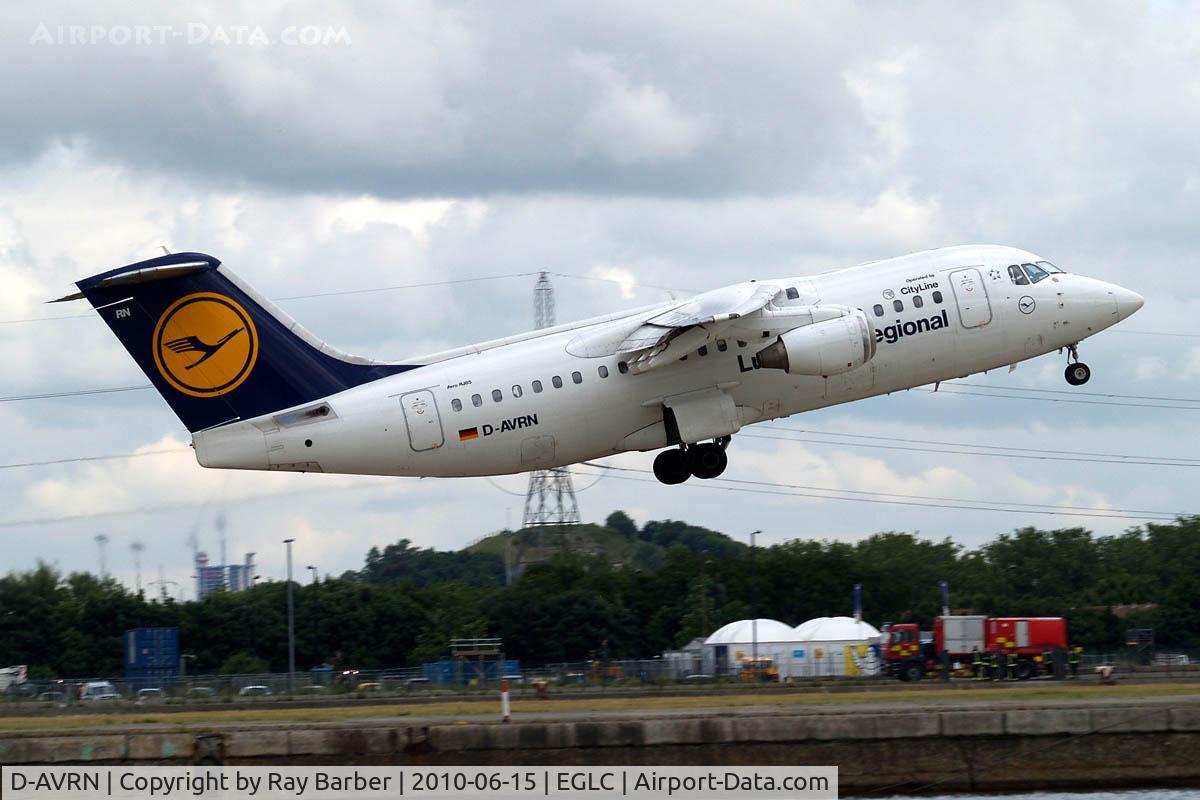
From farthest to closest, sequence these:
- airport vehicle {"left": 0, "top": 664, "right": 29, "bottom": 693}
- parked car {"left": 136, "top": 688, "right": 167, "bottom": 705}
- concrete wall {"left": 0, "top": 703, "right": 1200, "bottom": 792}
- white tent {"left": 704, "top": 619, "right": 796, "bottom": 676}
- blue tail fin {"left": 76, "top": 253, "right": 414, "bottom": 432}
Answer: white tent {"left": 704, "top": 619, "right": 796, "bottom": 676}
airport vehicle {"left": 0, "top": 664, "right": 29, "bottom": 693}
parked car {"left": 136, "top": 688, "right": 167, "bottom": 705}
blue tail fin {"left": 76, "top": 253, "right": 414, "bottom": 432}
concrete wall {"left": 0, "top": 703, "right": 1200, "bottom": 792}

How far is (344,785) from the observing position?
81.9 feet

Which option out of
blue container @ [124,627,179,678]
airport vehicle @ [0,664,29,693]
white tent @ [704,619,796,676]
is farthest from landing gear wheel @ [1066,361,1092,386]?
blue container @ [124,627,179,678]

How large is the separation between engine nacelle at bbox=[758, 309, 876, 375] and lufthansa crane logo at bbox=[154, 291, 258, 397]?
10.1 meters

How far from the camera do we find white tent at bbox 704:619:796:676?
5838 centimetres

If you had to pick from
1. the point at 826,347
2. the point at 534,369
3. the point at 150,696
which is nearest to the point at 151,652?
the point at 150,696

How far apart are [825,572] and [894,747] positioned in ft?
168

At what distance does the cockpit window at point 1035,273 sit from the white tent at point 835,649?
1757 cm

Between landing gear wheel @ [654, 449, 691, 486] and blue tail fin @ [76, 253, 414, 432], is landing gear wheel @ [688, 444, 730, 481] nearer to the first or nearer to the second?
landing gear wheel @ [654, 449, 691, 486]

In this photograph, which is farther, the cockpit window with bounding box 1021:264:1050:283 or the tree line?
the tree line

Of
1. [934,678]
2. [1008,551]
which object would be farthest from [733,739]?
[1008,551]

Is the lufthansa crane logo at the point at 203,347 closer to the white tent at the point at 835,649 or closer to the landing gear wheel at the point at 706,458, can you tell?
the landing gear wheel at the point at 706,458

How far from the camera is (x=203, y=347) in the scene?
30.4 metres

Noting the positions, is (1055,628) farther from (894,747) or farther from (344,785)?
(344,785)

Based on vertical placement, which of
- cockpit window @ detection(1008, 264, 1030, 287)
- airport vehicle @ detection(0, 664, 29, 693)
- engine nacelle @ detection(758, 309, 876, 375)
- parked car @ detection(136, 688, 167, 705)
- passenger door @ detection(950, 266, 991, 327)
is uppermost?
cockpit window @ detection(1008, 264, 1030, 287)
